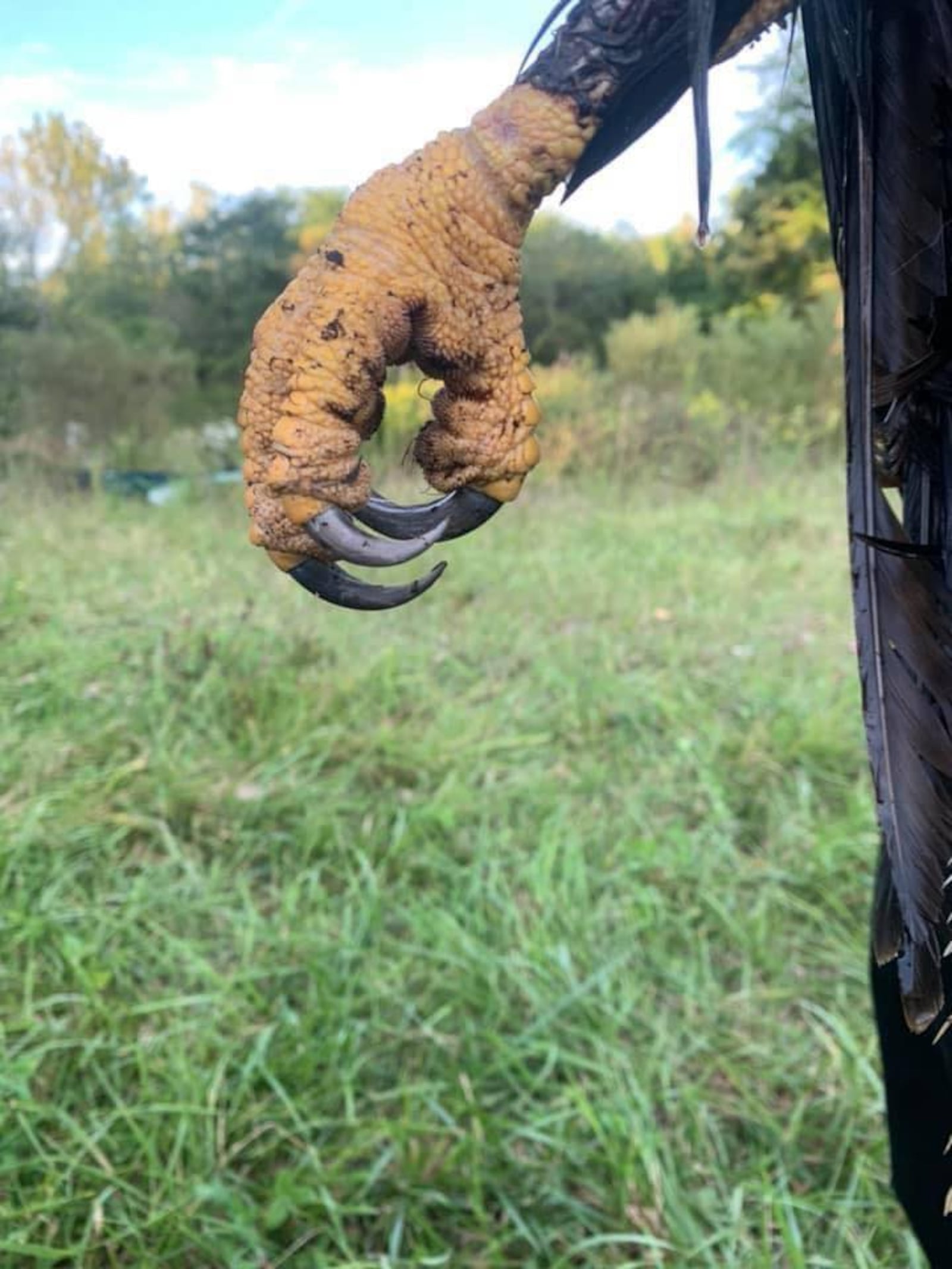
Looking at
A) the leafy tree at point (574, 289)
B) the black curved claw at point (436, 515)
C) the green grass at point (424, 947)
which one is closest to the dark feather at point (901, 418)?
the black curved claw at point (436, 515)

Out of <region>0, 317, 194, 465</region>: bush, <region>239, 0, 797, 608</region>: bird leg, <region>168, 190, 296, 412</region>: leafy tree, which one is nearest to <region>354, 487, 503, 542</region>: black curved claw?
<region>239, 0, 797, 608</region>: bird leg

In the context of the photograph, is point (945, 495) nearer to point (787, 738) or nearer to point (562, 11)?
point (562, 11)

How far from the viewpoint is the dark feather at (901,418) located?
78cm

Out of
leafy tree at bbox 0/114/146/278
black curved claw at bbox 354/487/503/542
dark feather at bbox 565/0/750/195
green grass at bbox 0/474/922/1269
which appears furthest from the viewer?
leafy tree at bbox 0/114/146/278

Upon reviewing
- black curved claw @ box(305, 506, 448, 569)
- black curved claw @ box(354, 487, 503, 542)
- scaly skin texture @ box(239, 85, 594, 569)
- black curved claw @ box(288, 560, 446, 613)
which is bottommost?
Answer: black curved claw @ box(288, 560, 446, 613)

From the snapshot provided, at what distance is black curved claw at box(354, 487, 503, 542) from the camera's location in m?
0.82

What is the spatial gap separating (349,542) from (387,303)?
18 cm

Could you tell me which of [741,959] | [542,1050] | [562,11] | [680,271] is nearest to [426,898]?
[542,1050]

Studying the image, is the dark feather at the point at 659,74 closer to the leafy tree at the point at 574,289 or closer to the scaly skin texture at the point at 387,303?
the scaly skin texture at the point at 387,303

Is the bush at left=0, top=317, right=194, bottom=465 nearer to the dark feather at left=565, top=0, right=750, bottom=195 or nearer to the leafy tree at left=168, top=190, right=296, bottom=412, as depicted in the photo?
the leafy tree at left=168, top=190, right=296, bottom=412

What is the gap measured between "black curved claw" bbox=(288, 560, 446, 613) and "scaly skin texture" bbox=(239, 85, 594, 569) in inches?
0.7

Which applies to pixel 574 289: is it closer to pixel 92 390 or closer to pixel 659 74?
pixel 92 390

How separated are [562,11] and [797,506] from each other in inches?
205

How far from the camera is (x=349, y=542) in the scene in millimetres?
792
